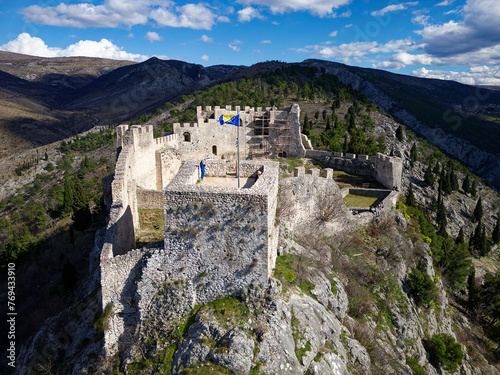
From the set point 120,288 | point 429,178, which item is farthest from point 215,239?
point 429,178

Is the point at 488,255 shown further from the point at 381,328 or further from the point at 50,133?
the point at 50,133

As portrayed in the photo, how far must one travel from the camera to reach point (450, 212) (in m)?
62.7

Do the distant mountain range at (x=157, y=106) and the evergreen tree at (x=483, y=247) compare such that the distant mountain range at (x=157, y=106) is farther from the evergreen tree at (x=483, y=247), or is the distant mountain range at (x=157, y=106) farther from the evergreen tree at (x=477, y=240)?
the evergreen tree at (x=483, y=247)

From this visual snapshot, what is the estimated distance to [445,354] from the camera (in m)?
22.6

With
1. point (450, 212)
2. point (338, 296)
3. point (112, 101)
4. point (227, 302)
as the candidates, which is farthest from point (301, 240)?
point (112, 101)

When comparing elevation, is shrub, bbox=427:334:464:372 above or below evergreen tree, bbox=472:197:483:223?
above

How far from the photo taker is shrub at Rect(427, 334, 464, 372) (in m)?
22.5

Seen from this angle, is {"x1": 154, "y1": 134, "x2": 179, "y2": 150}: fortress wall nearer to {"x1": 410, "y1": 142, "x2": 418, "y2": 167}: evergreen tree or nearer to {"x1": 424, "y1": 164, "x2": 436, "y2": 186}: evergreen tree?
{"x1": 424, "y1": 164, "x2": 436, "y2": 186}: evergreen tree

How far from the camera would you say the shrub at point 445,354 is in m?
22.5

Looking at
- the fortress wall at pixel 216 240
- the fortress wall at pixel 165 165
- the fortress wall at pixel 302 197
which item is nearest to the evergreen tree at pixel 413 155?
the fortress wall at pixel 302 197

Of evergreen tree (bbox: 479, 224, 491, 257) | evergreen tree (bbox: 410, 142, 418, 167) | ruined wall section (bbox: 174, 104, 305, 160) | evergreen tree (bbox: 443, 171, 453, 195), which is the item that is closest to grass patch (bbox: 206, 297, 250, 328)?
ruined wall section (bbox: 174, 104, 305, 160)

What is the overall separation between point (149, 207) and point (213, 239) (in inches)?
460

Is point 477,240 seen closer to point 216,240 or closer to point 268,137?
point 268,137

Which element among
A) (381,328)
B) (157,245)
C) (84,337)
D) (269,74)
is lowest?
(381,328)
